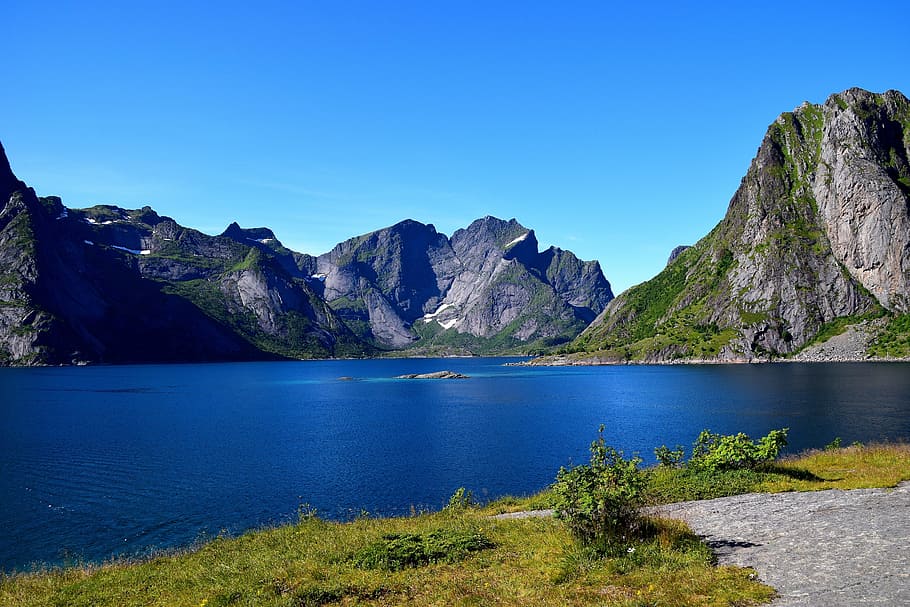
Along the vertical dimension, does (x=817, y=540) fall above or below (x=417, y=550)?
above

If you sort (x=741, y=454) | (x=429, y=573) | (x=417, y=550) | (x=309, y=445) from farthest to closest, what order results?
(x=309, y=445), (x=741, y=454), (x=417, y=550), (x=429, y=573)

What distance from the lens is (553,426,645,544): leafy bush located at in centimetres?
1931

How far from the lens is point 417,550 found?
20609 millimetres

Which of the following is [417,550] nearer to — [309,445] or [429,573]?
[429,573]

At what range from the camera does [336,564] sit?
20453 mm

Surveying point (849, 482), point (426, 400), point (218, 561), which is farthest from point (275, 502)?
point (426, 400)

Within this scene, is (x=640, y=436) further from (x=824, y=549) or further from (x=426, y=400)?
(x=426, y=400)

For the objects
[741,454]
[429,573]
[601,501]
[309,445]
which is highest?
[601,501]

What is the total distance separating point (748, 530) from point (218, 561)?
20.7 m

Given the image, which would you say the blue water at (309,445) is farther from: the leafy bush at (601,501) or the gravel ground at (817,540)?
the leafy bush at (601,501)

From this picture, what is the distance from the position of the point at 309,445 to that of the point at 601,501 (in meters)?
67.9

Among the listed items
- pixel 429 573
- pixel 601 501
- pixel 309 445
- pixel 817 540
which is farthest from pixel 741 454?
pixel 309 445

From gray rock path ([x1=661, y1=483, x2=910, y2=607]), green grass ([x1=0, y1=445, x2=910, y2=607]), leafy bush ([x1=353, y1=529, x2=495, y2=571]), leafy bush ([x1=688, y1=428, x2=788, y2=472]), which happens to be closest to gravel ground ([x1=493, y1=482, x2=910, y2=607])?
gray rock path ([x1=661, y1=483, x2=910, y2=607])

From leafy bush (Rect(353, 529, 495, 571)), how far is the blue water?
24610 mm
